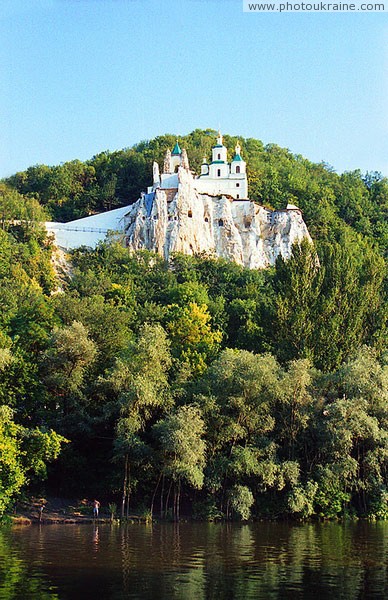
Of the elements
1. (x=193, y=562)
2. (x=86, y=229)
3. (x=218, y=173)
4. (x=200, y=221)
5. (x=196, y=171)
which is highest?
(x=196, y=171)

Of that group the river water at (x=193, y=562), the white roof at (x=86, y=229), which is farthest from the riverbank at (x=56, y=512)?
the white roof at (x=86, y=229)

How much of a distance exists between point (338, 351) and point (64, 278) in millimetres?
38983

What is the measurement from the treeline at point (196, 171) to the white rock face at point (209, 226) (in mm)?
6669

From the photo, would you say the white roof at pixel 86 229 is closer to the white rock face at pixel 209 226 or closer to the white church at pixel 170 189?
the white church at pixel 170 189

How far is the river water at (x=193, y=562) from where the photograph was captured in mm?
17875

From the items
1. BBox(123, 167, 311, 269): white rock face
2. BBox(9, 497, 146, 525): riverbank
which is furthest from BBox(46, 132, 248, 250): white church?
BBox(9, 497, 146, 525): riverbank

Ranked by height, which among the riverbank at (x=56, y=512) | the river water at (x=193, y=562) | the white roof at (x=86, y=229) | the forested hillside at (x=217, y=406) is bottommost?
the river water at (x=193, y=562)

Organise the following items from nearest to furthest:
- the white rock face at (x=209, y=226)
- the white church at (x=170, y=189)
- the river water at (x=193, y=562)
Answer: the river water at (x=193, y=562) < the white rock face at (x=209, y=226) < the white church at (x=170, y=189)

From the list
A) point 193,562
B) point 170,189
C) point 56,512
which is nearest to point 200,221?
point 170,189

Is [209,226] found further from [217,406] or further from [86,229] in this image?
[217,406]

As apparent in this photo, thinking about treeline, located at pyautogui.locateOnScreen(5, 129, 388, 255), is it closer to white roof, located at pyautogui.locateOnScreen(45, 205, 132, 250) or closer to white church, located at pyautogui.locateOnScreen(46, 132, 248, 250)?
white church, located at pyautogui.locateOnScreen(46, 132, 248, 250)

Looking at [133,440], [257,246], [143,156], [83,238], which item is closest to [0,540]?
[133,440]

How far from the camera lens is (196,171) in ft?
324

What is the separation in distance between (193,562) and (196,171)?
80.0m
